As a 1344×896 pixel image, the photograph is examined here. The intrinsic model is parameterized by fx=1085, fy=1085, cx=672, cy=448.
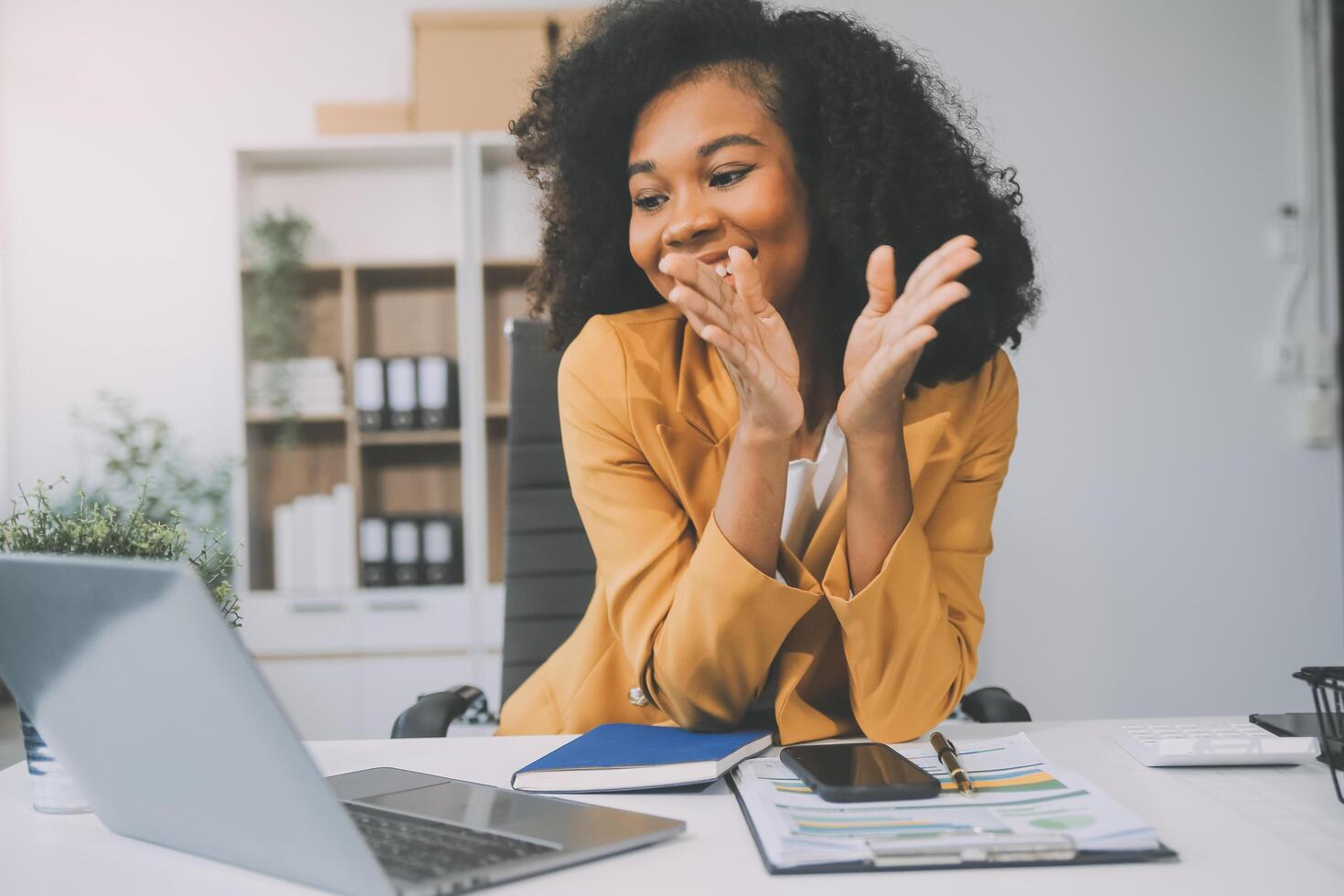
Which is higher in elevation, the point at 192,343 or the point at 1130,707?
the point at 192,343

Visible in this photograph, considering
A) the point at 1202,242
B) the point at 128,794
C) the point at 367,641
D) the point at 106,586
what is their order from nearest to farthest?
1. the point at 106,586
2. the point at 128,794
3. the point at 367,641
4. the point at 1202,242

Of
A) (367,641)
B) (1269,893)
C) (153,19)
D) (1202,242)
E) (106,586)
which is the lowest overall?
(367,641)

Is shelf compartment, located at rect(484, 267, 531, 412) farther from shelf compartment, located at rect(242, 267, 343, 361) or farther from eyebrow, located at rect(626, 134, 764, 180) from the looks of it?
eyebrow, located at rect(626, 134, 764, 180)

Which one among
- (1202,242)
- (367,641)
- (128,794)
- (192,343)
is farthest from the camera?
(192,343)

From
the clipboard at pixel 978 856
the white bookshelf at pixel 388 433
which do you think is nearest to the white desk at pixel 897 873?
the clipboard at pixel 978 856

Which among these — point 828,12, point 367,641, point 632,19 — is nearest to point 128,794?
point 632,19

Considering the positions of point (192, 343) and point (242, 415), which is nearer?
point (242, 415)

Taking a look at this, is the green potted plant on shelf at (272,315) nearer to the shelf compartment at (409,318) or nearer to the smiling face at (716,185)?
the shelf compartment at (409,318)

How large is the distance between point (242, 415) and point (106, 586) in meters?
2.81

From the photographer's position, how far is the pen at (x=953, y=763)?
72cm

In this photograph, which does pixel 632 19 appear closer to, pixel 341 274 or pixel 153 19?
pixel 341 274

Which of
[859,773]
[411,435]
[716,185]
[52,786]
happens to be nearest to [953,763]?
[859,773]

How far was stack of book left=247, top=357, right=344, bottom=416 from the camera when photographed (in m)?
3.21

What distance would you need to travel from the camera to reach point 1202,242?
332 centimetres
